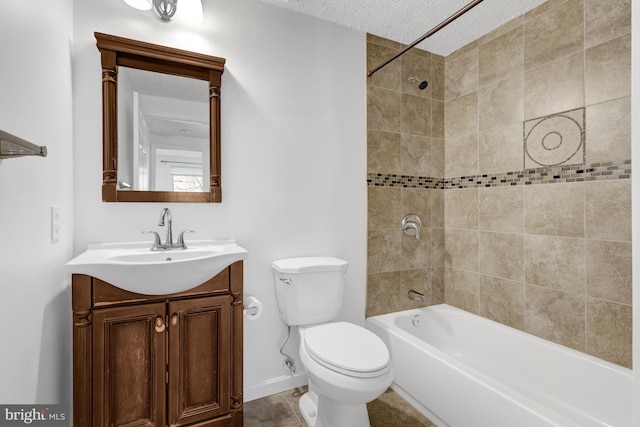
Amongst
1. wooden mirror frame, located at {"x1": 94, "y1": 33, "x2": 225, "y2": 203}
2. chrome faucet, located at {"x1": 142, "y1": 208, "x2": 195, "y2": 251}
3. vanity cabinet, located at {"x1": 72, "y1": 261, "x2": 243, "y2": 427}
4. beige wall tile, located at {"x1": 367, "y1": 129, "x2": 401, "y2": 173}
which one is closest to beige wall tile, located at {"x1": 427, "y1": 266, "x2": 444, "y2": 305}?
beige wall tile, located at {"x1": 367, "y1": 129, "x2": 401, "y2": 173}

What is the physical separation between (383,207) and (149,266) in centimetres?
153

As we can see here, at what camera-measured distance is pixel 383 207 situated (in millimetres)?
2213

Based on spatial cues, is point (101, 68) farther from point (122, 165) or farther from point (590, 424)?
point (590, 424)

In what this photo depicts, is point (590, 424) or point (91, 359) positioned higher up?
point (91, 359)

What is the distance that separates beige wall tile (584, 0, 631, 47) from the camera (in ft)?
4.80

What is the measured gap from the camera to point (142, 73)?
161 cm

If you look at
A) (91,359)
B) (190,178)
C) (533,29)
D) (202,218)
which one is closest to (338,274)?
(202,218)

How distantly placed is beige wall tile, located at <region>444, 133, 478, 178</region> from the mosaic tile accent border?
50mm

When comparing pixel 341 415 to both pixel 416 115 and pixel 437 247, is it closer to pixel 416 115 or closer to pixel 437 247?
pixel 437 247

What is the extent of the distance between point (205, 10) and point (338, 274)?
1660mm

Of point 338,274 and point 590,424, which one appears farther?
point 338,274

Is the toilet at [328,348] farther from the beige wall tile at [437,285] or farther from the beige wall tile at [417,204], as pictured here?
the beige wall tile at [437,285]

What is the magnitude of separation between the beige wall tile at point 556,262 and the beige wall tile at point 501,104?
76 cm

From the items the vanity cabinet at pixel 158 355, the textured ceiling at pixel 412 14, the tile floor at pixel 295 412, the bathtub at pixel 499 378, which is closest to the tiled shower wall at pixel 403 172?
the textured ceiling at pixel 412 14
